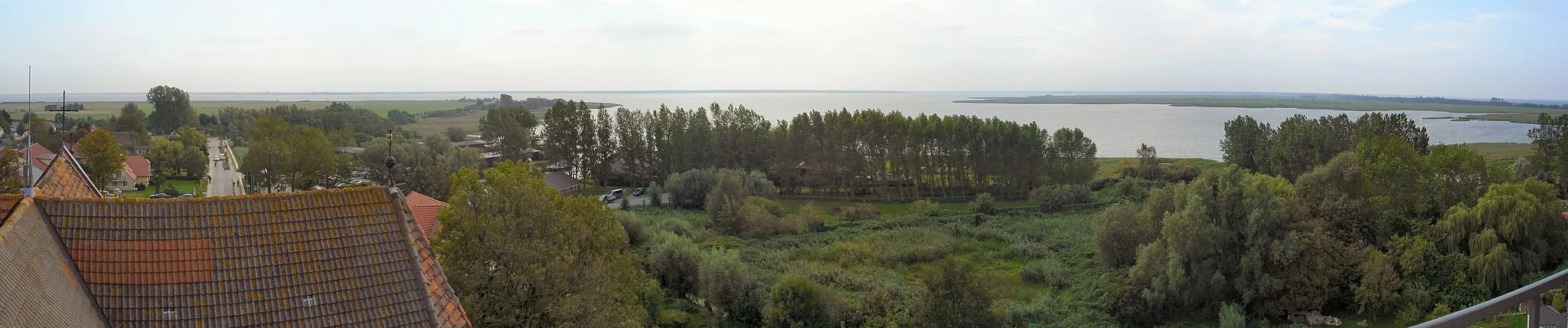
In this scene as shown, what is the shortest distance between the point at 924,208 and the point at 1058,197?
7.05 m

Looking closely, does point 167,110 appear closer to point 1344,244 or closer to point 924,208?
point 924,208

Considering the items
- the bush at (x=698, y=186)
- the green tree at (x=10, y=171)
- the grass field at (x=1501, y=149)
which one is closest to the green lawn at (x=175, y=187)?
the green tree at (x=10, y=171)

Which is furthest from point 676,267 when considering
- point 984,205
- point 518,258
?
point 984,205

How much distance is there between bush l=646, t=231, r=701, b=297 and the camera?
2394cm

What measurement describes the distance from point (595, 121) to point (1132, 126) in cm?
7953

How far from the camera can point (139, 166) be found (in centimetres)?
4441

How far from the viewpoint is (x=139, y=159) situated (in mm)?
45688

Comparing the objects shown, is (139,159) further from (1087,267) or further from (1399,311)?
(1399,311)

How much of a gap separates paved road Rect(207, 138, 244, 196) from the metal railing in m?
36.6

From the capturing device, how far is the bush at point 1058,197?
138 feet

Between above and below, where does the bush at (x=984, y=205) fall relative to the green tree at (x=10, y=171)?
below

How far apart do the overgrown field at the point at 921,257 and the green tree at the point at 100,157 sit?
19.4 meters

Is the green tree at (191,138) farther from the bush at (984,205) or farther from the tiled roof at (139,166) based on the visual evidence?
the bush at (984,205)

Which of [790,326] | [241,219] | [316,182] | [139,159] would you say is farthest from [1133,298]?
[139,159]
